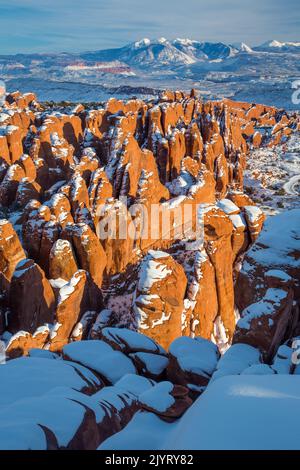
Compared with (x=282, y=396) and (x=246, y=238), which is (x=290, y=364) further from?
(x=246, y=238)

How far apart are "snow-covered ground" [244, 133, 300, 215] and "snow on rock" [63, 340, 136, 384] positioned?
29.7 m

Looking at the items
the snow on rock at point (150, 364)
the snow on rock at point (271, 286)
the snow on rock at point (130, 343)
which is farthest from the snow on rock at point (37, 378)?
the snow on rock at point (271, 286)

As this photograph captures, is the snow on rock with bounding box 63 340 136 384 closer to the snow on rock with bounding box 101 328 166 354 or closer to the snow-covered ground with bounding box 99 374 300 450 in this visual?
the snow on rock with bounding box 101 328 166 354

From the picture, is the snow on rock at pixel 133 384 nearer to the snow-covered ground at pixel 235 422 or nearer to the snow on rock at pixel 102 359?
the snow on rock at pixel 102 359

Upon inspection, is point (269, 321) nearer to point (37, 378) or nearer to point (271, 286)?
point (271, 286)

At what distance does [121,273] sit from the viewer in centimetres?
2134

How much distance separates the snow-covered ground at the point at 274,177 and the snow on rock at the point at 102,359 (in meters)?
29.7

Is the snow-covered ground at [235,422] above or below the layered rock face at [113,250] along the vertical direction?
above

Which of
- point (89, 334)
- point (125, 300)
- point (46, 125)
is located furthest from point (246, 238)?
Answer: point (46, 125)

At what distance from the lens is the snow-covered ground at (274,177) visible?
1633 inches

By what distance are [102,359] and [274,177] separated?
154 feet

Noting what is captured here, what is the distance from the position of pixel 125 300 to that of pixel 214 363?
9112 millimetres

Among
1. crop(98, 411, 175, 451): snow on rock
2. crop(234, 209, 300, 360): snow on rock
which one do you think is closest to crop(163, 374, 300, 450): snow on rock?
crop(98, 411, 175, 451): snow on rock

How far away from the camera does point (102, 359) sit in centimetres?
1047
